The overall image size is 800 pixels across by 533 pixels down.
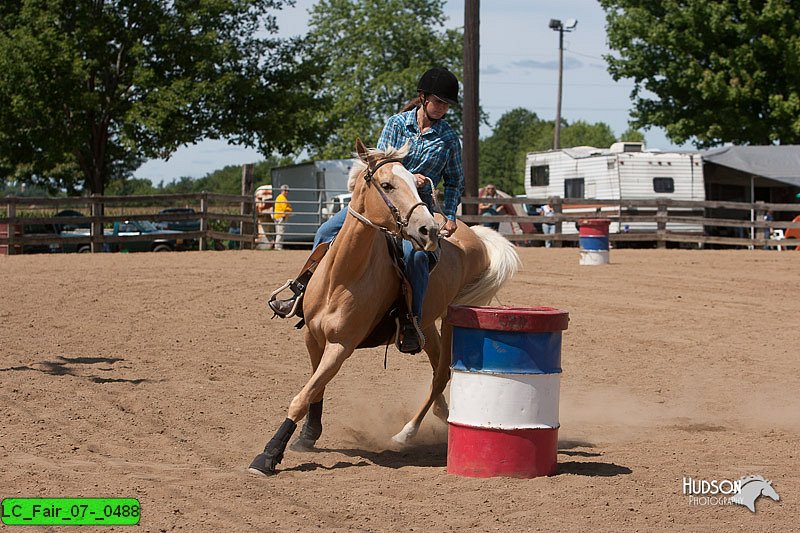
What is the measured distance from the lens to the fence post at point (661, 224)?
26.7 meters

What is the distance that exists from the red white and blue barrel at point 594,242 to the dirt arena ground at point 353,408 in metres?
2.71

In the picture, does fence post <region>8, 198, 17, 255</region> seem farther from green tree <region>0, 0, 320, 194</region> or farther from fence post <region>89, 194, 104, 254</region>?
green tree <region>0, 0, 320, 194</region>

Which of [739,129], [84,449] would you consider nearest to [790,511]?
[84,449]

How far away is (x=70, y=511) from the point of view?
482 cm

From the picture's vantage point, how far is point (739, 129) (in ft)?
126

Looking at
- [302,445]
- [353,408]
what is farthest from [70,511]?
[353,408]

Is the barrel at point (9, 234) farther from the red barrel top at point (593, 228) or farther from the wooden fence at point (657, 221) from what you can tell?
the red barrel top at point (593, 228)

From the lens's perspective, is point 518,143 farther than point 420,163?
Yes

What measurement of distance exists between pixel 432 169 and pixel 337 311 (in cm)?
138

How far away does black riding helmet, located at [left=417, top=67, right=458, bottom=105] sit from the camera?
22.1 ft

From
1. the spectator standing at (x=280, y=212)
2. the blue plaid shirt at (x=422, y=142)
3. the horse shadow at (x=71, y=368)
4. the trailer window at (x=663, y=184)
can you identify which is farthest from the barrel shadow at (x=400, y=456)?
the trailer window at (x=663, y=184)

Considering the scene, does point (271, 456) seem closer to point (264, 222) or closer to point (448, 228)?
point (448, 228)

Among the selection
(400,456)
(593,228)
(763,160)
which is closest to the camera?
(400,456)

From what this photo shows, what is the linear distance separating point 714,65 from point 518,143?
75.0m
